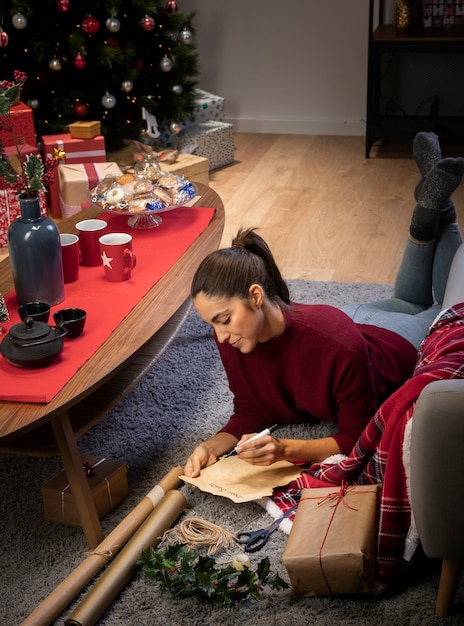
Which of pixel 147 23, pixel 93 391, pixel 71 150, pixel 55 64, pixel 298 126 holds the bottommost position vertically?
pixel 298 126

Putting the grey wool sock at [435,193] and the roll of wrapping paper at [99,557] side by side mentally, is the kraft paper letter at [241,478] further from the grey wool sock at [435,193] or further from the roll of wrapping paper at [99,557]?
the grey wool sock at [435,193]

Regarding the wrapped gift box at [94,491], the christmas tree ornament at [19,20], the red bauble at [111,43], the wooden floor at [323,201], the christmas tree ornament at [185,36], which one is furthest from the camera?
the christmas tree ornament at [185,36]

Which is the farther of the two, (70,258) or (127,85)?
(127,85)

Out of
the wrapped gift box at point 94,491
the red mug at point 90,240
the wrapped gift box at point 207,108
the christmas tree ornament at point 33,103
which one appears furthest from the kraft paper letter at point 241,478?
the wrapped gift box at point 207,108

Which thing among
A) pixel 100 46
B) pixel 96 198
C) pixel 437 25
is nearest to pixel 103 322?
pixel 96 198

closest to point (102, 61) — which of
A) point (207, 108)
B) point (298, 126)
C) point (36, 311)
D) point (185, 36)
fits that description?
point (185, 36)

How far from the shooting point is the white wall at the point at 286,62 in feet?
16.2

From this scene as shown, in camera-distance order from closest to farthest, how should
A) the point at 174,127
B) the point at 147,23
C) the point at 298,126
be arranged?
the point at 147,23
the point at 174,127
the point at 298,126

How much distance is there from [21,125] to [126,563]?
96.3 inches

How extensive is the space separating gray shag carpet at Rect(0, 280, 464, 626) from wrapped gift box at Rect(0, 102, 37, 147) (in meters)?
1.46

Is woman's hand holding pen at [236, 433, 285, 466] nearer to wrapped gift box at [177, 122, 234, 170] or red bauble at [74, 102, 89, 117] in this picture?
red bauble at [74, 102, 89, 117]

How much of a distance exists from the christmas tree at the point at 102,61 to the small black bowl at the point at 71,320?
6.89 feet

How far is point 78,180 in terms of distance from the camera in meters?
3.47

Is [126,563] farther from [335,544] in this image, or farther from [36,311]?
[36,311]
